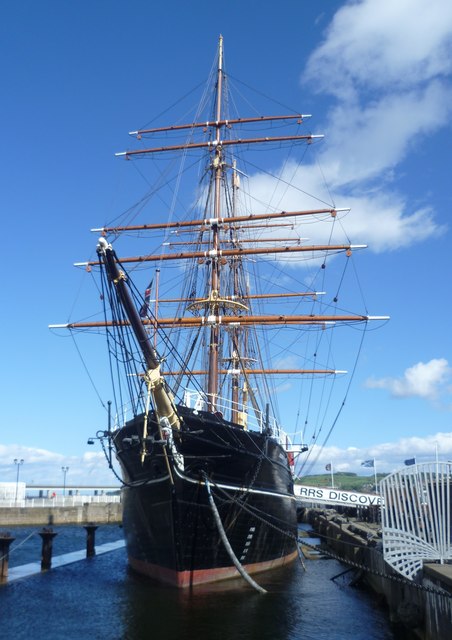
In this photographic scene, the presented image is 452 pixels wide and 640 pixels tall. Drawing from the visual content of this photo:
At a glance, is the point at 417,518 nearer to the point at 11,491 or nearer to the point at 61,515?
the point at 61,515

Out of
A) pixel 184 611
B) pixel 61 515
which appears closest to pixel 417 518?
→ pixel 184 611

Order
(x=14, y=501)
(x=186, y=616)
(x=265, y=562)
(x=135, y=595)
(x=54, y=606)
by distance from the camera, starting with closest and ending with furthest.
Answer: (x=186, y=616), (x=54, y=606), (x=135, y=595), (x=265, y=562), (x=14, y=501)

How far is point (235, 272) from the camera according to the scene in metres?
39.8

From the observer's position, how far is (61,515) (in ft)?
194

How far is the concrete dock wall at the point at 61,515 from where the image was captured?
55938 mm

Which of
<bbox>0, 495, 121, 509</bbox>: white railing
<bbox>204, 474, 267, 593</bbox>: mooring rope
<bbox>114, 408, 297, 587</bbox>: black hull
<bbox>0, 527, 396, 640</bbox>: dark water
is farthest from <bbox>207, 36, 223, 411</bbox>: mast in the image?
<bbox>0, 495, 121, 509</bbox>: white railing

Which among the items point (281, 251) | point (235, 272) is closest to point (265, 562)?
point (281, 251)

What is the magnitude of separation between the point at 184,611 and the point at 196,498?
318 centimetres

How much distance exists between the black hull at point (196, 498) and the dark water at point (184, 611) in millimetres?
808

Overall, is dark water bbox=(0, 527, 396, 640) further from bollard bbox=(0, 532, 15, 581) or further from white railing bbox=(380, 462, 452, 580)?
white railing bbox=(380, 462, 452, 580)

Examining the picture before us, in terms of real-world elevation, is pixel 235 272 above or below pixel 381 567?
above

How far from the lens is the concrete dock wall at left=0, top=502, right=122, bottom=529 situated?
55.9 m

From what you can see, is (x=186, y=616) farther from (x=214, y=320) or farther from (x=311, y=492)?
(x=311, y=492)

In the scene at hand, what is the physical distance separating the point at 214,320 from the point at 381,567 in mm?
13173
